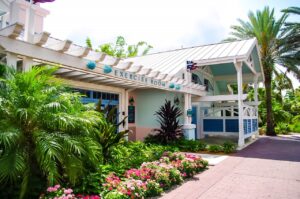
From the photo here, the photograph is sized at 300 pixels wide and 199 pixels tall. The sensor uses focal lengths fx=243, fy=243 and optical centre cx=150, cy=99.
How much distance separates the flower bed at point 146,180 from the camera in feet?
14.7

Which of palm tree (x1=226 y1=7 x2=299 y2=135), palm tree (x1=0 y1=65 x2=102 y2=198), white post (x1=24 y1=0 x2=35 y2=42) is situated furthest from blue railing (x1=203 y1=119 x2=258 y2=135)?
white post (x1=24 y1=0 x2=35 y2=42)

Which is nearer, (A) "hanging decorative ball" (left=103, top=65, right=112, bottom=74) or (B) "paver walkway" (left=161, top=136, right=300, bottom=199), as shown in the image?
(B) "paver walkway" (left=161, top=136, right=300, bottom=199)

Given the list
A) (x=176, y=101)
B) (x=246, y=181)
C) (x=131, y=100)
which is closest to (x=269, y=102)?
(x=176, y=101)

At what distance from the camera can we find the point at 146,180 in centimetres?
557

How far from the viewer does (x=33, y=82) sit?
14.5 ft

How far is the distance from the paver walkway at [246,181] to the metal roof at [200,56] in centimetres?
576

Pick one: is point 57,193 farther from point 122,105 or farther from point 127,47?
point 127,47

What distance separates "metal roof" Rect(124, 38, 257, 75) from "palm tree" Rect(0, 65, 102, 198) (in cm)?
879

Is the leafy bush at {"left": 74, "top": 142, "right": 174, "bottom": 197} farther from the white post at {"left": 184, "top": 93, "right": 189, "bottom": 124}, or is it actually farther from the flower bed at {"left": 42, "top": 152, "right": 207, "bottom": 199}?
the white post at {"left": 184, "top": 93, "right": 189, "bottom": 124}

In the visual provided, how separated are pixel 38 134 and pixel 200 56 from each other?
11.3m

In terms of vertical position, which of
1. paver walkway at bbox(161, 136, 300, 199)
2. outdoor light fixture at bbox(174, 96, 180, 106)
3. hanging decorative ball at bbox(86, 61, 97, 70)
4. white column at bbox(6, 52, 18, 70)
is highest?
hanging decorative ball at bbox(86, 61, 97, 70)

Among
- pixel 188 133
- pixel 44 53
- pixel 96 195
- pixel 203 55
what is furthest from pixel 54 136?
pixel 203 55

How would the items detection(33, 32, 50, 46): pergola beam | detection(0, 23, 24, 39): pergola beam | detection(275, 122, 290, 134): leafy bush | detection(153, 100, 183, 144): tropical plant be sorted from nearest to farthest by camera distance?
detection(0, 23, 24, 39): pergola beam → detection(33, 32, 50, 46): pergola beam → detection(153, 100, 183, 144): tropical plant → detection(275, 122, 290, 134): leafy bush

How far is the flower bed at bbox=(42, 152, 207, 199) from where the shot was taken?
14.7ft
